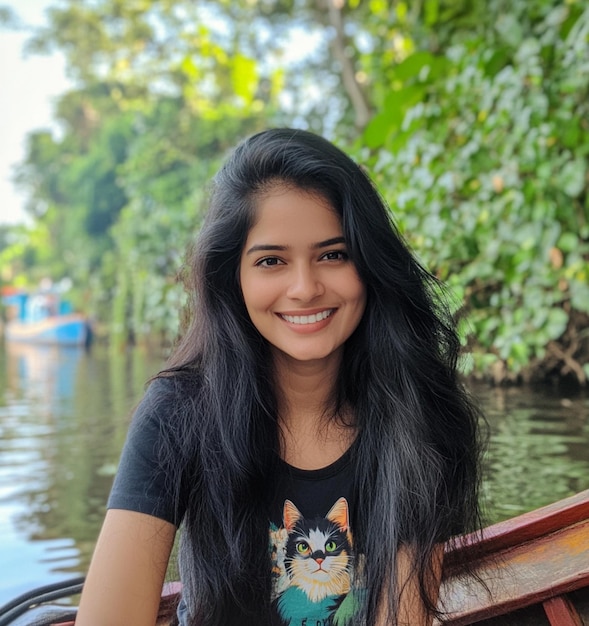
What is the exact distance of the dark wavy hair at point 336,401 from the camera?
1.16m

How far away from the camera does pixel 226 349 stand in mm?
1259

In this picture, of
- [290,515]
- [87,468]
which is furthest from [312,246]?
[87,468]

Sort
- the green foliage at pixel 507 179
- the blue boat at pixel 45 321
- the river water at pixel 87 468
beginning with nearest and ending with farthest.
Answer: the river water at pixel 87 468 → the green foliage at pixel 507 179 → the blue boat at pixel 45 321

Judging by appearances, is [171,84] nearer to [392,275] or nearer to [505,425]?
[505,425]

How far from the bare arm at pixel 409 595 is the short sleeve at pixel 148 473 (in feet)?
1.15

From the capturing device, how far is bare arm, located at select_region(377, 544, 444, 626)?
1.16m

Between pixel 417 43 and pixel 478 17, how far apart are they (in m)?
0.91

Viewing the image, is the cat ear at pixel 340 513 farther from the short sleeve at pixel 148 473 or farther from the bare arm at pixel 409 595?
the short sleeve at pixel 148 473

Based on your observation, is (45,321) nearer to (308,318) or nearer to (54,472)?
(54,472)

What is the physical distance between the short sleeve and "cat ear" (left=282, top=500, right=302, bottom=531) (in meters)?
0.16

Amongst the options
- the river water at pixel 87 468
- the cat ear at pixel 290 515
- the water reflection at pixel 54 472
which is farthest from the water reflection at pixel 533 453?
the water reflection at pixel 54 472

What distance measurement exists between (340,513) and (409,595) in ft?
0.53

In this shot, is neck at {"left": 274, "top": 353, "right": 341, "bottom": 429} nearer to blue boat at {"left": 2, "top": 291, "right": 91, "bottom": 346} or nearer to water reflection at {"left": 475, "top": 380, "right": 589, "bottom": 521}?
water reflection at {"left": 475, "top": 380, "right": 589, "bottom": 521}

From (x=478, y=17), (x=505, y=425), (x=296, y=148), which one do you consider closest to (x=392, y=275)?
(x=296, y=148)
